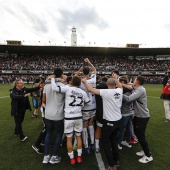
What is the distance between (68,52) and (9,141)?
43373 mm

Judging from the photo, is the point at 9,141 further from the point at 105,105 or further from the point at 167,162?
the point at 167,162

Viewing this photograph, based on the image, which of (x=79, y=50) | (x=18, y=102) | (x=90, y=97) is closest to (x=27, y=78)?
(x=79, y=50)

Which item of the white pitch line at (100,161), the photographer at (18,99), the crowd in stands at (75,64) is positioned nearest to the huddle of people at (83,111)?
the white pitch line at (100,161)

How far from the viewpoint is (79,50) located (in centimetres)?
4462

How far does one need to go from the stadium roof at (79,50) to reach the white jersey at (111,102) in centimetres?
3993

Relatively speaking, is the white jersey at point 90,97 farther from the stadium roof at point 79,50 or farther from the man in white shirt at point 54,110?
the stadium roof at point 79,50

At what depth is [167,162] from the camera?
3.97 m

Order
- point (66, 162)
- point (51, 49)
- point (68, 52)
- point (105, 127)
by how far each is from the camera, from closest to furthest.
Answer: point (105, 127), point (66, 162), point (51, 49), point (68, 52)

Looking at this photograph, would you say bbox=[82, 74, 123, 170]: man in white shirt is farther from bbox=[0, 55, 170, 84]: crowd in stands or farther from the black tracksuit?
bbox=[0, 55, 170, 84]: crowd in stands

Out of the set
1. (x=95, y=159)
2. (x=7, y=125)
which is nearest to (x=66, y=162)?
(x=95, y=159)

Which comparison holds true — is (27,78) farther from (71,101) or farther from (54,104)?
(71,101)

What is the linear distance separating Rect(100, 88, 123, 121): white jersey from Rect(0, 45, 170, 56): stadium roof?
39.9 metres

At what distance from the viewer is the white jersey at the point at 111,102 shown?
137 inches

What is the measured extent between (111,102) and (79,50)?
42507 mm
